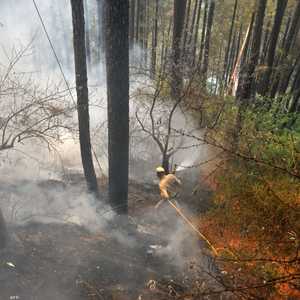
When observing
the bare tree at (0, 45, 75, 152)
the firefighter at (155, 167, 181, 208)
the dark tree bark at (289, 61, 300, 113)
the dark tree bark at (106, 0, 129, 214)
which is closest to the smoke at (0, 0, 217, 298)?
the bare tree at (0, 45, 75, 152)

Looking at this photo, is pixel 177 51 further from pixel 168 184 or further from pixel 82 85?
pixel 168 184

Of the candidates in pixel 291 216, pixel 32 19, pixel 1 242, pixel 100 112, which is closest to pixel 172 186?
pixel 291 216

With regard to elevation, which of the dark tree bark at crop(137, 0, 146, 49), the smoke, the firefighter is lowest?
the smoke

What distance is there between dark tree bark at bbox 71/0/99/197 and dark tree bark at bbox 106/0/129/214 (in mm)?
1163

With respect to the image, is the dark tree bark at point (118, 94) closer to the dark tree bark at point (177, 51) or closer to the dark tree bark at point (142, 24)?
the dark tree bark at point (177, 51)

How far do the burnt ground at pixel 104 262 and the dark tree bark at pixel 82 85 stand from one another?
1.59 meters

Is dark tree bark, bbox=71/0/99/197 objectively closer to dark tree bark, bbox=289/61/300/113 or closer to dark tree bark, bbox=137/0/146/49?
dark tree bark, bbox=289/61/300/113

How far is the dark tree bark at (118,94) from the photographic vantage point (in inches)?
244

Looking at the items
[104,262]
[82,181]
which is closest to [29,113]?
[82,181]

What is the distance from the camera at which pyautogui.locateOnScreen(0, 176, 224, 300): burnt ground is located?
17.7ft

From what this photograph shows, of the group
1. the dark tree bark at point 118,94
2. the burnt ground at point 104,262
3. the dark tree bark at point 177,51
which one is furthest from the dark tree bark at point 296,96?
the dark tree bark at point 118,94

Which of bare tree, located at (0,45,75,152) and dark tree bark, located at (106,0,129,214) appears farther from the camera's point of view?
dark tree bark, located at (106,0,129,214)

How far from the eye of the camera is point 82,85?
768 cm

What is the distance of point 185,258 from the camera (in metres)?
6.91
